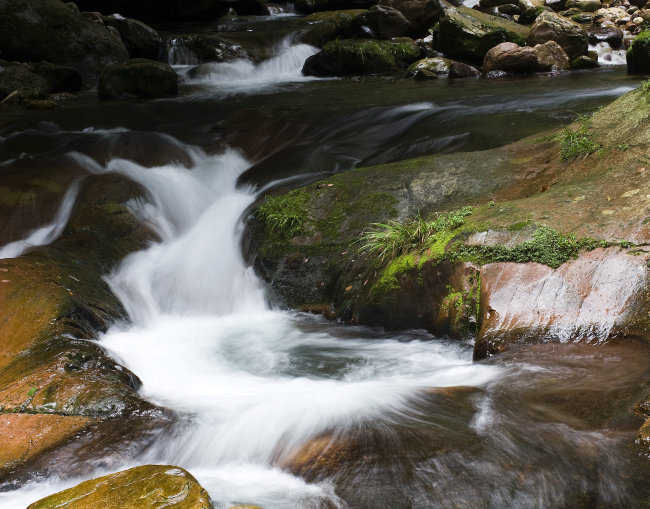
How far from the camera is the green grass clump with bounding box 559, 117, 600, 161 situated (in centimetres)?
603

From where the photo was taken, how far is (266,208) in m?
7.20

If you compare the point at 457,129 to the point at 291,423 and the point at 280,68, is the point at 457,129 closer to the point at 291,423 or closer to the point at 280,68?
the point at 291,423

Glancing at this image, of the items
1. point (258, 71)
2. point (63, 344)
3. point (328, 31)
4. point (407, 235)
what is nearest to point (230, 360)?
point (63, 344)

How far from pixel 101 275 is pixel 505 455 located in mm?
5307

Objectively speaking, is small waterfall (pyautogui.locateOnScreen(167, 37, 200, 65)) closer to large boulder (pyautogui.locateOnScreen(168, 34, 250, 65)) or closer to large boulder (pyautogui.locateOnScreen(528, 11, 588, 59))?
large boulder (pyautogui.locateOnScreen(168, 34, 250, 65))

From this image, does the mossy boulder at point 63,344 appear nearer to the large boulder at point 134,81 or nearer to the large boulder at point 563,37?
the large boulder at point 134,81

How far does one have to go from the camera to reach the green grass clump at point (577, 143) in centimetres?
603

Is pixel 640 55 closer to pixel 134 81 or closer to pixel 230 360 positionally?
pixel 134 81

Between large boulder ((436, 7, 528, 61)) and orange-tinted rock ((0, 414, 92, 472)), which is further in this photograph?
large boulder ((436, 7, 528, 61))

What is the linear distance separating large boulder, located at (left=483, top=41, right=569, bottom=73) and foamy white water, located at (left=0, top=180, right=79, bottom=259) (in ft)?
39.9

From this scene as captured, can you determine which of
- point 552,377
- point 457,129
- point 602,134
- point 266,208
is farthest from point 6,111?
point 552,377

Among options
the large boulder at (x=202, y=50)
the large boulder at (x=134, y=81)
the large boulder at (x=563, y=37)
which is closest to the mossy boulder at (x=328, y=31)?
the large boulder at (x=202, y=50)

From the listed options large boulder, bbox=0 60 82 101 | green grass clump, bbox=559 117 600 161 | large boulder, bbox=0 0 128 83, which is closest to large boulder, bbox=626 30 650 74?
green grass clump, bbox=559 117 600 161

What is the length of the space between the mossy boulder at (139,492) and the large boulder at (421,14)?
20519 millimetres
